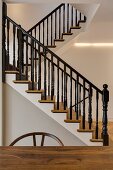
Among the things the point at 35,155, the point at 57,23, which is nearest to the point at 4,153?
the point at 35,155

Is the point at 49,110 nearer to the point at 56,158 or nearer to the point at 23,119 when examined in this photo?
the point at 23,119

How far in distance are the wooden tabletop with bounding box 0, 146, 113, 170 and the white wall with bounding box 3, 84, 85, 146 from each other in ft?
8.97

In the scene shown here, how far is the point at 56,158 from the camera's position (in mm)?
1588

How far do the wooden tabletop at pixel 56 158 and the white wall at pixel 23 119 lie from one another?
2735 millimetres

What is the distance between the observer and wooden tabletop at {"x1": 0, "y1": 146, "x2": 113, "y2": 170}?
144 cm

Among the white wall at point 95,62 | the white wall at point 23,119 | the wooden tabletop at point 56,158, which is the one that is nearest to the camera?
the wooden tabletop at point 56,158

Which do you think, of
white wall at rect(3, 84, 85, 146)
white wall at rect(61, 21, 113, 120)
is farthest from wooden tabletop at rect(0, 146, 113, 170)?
white wall at rect(61, 21, 113, 120)

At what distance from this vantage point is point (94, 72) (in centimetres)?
838

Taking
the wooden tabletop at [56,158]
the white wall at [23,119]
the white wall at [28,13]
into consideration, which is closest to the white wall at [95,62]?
the white wall at [28,13]

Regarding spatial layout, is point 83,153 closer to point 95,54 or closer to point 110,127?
point 110,127

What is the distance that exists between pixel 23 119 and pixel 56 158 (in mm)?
3008

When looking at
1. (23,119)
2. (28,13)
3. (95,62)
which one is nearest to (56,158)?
(23,119)

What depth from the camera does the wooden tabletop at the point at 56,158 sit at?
56.6 inches

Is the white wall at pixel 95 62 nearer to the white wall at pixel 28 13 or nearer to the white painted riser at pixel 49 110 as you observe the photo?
the white wall at pixel 28 13
